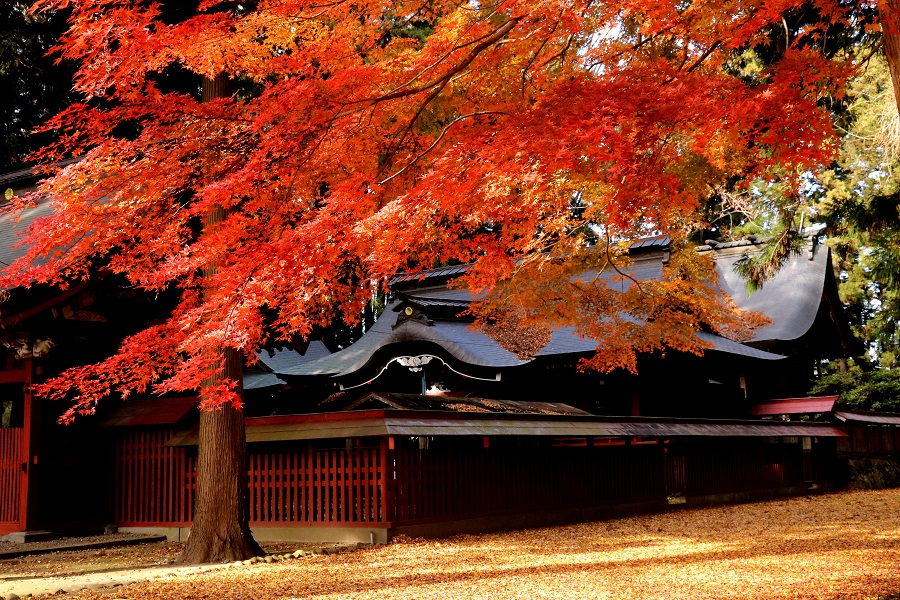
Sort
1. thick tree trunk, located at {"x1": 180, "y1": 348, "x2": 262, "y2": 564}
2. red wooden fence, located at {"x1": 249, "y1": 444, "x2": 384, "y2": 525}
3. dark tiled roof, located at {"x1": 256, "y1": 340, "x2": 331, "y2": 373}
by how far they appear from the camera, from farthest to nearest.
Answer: dark tiled roof, located at {"x1": 256, "y1": 340, "x2": 331, "y2": 373} < red wooden fence, located at {"x1": 249, "y1": 444, "x2": 384, "y2": 525} < thick tree trunk, located at {"x1": 180, "y1": 348, "x2": 262, "y2": 564}

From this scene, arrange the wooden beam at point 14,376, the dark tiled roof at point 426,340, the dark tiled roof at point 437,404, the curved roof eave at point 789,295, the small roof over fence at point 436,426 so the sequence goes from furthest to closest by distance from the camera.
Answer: the curved roof eave at point 789,295 → the dark tiled roof at point 426,340 → the dark tiled roof at point 437,404 → the wooden beam at point 14,376 → the small roof over fence at point 436,426

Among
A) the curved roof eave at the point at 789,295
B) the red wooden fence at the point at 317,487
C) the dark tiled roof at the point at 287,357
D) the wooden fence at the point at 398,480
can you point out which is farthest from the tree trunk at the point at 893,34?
the curved roof eave at the point at 789,295

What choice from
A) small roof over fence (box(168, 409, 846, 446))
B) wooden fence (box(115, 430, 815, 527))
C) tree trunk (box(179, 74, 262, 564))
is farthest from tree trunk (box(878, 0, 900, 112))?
tree trunk (box(179, 74, 262, 564))

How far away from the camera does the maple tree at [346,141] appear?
8.89 m

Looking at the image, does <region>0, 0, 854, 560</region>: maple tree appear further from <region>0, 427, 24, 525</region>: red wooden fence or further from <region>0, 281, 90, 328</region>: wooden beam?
<region>0, 427, 24, 525</region>: red wooden fence

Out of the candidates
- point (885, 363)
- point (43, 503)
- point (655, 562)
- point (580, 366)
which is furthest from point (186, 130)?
point (885, 363)

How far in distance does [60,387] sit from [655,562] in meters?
7.68

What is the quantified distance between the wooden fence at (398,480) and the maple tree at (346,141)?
2.14 m

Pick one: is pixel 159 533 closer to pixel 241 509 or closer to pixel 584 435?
pixel 241 509

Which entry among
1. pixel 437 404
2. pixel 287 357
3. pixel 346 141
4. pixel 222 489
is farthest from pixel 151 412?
pixel 287 357

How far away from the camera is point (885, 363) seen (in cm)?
3828

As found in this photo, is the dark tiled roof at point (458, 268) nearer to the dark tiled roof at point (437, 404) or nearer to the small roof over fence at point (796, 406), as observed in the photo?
the small roof over fence at point (796, 406)

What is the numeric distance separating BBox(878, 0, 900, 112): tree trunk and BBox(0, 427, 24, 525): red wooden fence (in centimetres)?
1233

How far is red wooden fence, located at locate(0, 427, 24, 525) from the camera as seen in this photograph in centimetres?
1293
